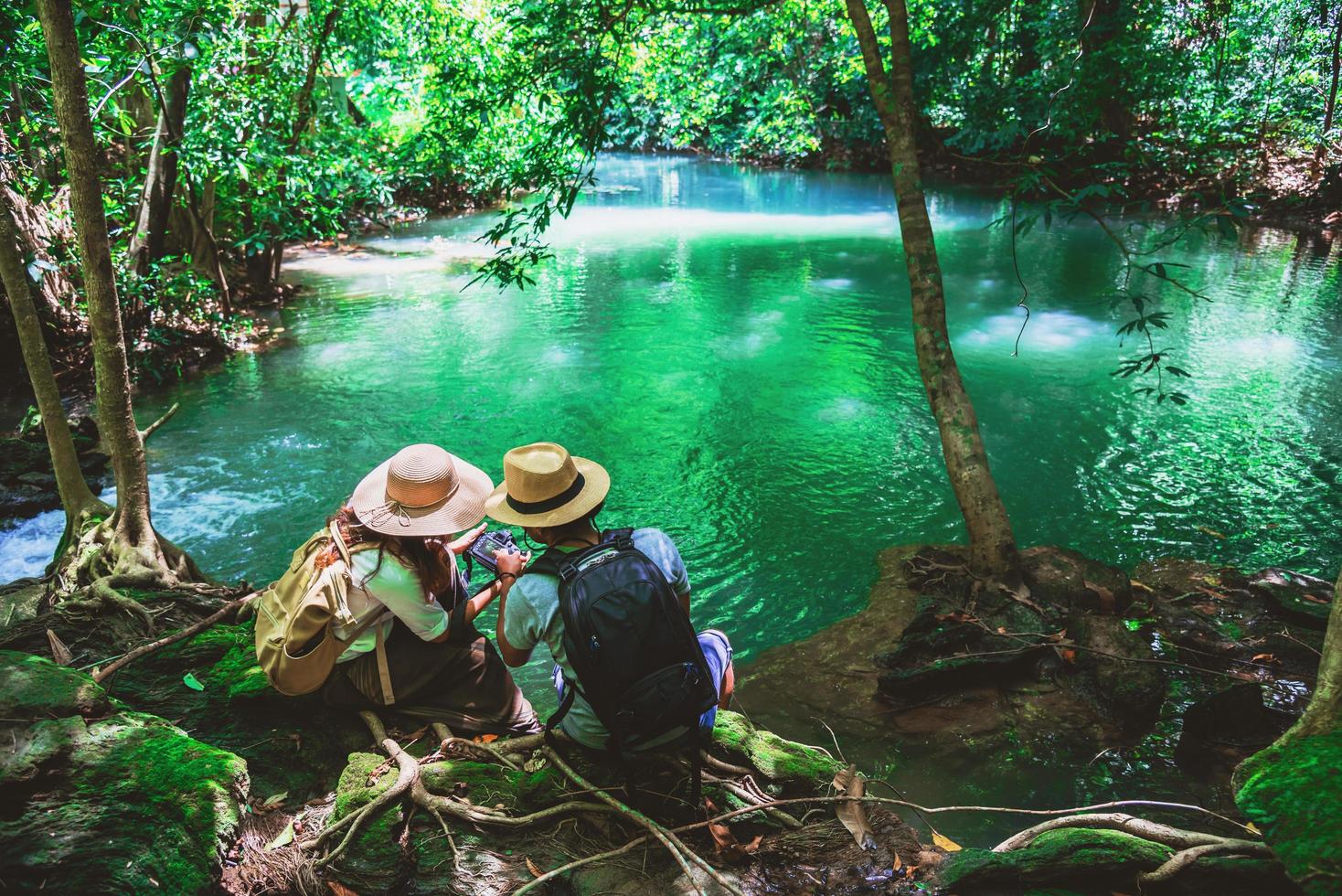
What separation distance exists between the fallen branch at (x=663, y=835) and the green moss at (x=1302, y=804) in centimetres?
145

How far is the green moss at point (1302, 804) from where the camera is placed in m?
2.01

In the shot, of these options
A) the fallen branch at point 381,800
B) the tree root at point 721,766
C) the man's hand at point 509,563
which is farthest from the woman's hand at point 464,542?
the tree root at point 721,766

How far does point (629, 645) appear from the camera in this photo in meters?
2.67

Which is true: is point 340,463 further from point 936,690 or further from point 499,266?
point 936,690

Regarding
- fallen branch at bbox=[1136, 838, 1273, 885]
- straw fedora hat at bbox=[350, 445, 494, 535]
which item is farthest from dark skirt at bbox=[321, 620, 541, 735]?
fallen branch at bbox=[1136, 838, 1273, 885]

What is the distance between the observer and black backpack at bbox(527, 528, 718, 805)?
2658 millimetres

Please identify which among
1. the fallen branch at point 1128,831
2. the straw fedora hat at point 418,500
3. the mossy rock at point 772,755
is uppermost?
the straw fedora hat at point 418,500

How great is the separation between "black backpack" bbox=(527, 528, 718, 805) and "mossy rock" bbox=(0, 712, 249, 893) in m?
1.20

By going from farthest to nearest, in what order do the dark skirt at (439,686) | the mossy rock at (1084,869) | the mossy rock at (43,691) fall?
the dark skirt at (439,686)
the mossy rock at (43,691)
the mossy rock at (1084,869)

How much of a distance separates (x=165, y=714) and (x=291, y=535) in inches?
148

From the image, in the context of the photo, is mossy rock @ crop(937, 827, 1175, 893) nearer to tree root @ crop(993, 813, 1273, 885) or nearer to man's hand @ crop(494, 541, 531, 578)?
tree root @ crop(993, 813, 1273, 885)

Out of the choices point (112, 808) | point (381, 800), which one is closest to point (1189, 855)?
point (381, 800)

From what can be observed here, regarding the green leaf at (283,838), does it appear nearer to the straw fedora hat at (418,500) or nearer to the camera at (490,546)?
the straw fedora hat at (418,500)

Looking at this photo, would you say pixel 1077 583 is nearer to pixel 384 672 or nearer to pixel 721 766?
pixel 721 766
